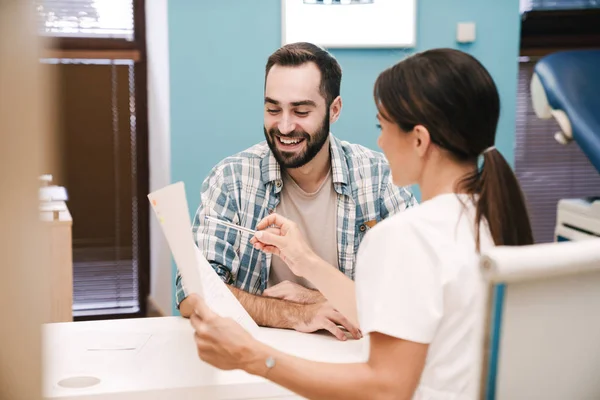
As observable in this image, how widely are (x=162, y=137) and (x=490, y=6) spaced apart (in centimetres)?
176

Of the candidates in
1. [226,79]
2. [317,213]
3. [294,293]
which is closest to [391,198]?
[317,213]

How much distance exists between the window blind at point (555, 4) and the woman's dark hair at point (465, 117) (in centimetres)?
317

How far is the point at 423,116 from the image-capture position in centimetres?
105

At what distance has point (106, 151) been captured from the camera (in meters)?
4.13

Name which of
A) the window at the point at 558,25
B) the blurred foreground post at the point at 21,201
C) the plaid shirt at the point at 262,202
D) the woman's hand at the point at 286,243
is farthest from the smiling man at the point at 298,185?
the window at the point at 558,25

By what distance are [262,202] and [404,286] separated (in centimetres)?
107

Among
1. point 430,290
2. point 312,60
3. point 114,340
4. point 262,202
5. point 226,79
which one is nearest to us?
point 430,290

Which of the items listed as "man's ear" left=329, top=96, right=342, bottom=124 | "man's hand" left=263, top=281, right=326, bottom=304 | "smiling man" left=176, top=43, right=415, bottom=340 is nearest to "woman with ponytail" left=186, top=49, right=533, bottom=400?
"man's hand" left=263, top=281, right=326, bottom=304

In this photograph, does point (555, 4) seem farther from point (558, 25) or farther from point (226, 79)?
point (226, 79)

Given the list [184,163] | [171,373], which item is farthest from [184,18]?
[171,373]

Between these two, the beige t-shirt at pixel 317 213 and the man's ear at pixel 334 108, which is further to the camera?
the man's ear at pixel 334 108

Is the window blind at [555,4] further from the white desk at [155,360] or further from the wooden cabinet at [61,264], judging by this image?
the white desk at [155,360]

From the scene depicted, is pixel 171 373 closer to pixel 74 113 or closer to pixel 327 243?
pixel 327 243

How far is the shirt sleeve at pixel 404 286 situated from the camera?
0.95m
